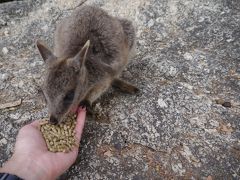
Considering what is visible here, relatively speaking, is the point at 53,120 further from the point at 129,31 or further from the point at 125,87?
the point at 129,31

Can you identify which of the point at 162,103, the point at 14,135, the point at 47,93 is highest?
the point at 47,93

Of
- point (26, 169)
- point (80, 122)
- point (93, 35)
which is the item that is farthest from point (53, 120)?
point (93, 35)

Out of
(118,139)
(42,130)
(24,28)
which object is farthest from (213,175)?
(24,28)

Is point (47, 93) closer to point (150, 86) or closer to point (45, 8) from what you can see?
point (150, 86)

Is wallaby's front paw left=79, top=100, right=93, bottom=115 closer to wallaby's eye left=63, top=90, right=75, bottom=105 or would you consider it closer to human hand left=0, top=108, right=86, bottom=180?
wallaby's eye left=63, top=90, right=75, bottom=105

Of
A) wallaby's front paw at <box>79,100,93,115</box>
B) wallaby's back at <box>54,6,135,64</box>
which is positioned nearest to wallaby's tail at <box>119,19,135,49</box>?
wallaby's back at <box>54,6,135,64</box>

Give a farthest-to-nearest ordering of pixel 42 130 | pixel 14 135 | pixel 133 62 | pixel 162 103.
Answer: pixel 133 62 < pixel 162 103 < pixel 14 135 < pixel 42 130
